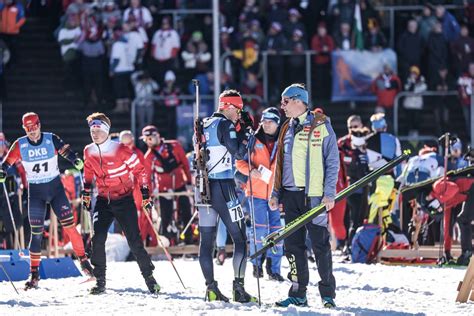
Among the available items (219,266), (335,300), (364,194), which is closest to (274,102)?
(364,194)

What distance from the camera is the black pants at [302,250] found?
12.9 meters

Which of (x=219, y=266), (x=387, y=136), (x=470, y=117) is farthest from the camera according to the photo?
(x=470, y=117)

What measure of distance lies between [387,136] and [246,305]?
21.2 feet

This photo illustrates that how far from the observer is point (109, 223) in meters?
14.6

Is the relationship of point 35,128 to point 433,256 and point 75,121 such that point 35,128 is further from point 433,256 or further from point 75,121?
point 75,121

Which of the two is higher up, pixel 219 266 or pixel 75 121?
pixel 75 121

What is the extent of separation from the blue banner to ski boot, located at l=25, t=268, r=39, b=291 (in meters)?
11.0

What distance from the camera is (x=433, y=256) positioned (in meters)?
18.7

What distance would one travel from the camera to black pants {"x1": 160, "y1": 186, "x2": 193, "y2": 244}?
21.0 meters

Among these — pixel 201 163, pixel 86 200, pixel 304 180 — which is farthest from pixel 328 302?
pixel 86 200

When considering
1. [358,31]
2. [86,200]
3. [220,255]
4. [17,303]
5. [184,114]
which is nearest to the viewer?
[17,303]

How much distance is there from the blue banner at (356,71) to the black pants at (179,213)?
542cm

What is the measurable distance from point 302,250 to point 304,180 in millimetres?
667

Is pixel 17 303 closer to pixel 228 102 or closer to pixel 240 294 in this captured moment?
pixel 240 294
